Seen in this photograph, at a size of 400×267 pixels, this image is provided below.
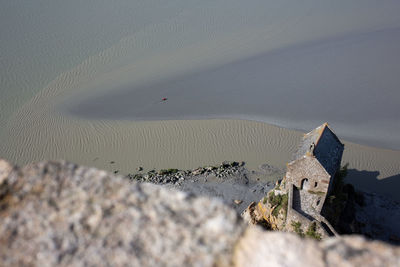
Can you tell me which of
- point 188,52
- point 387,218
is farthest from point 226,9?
point 387,218

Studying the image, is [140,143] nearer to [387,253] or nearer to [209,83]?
[209,83]

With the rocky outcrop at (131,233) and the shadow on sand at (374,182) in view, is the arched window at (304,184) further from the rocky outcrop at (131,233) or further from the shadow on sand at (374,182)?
the rocky outcrop at (131,233)

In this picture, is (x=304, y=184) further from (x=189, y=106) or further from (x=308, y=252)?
(x=189, y=106)

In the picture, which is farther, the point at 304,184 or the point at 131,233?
the point at 304,184

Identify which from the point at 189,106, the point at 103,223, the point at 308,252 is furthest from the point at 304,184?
the point at 189,106

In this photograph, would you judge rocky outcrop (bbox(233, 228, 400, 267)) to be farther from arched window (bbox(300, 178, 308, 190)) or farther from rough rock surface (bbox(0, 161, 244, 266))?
arched window (bbox(300, 178, 308, 190))

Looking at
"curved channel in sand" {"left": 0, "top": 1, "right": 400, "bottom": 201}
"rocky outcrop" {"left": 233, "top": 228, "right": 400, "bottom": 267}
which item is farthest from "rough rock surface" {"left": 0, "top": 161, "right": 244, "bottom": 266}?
"curved channel in sand" {"left": 0, "top": 1, "right": 400, "bottom": 201}
